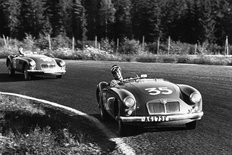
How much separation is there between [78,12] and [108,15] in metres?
7.70

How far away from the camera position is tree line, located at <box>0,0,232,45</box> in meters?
74.2

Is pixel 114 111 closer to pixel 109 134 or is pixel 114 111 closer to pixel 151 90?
pixel 109 134

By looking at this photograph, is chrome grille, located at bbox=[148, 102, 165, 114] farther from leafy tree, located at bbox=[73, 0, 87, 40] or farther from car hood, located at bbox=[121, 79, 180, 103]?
leafy tree, located at bbox=[73, 0, 87, 40]

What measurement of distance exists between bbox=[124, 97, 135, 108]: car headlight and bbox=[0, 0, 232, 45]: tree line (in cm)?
6739

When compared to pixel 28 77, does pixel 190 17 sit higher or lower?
higher

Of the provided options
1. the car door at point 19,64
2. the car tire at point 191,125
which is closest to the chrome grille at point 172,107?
the car tire at point 191,125

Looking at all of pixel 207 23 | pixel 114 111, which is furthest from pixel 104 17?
pixel 114 111

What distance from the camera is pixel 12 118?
7.16 metres

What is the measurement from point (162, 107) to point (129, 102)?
0.54m

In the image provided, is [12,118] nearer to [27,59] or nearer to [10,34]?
[27,59]

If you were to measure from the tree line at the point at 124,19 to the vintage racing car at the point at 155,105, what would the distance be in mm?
66953

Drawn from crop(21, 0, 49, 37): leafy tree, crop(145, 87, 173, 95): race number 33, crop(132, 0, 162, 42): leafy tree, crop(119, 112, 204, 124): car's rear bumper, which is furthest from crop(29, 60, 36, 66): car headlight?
crop(21, 0, 49, 37): leafy tree

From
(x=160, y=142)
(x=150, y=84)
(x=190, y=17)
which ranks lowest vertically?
(x=160, y=142)

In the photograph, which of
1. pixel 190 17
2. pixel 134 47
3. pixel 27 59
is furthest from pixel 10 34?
pixel 27 59
